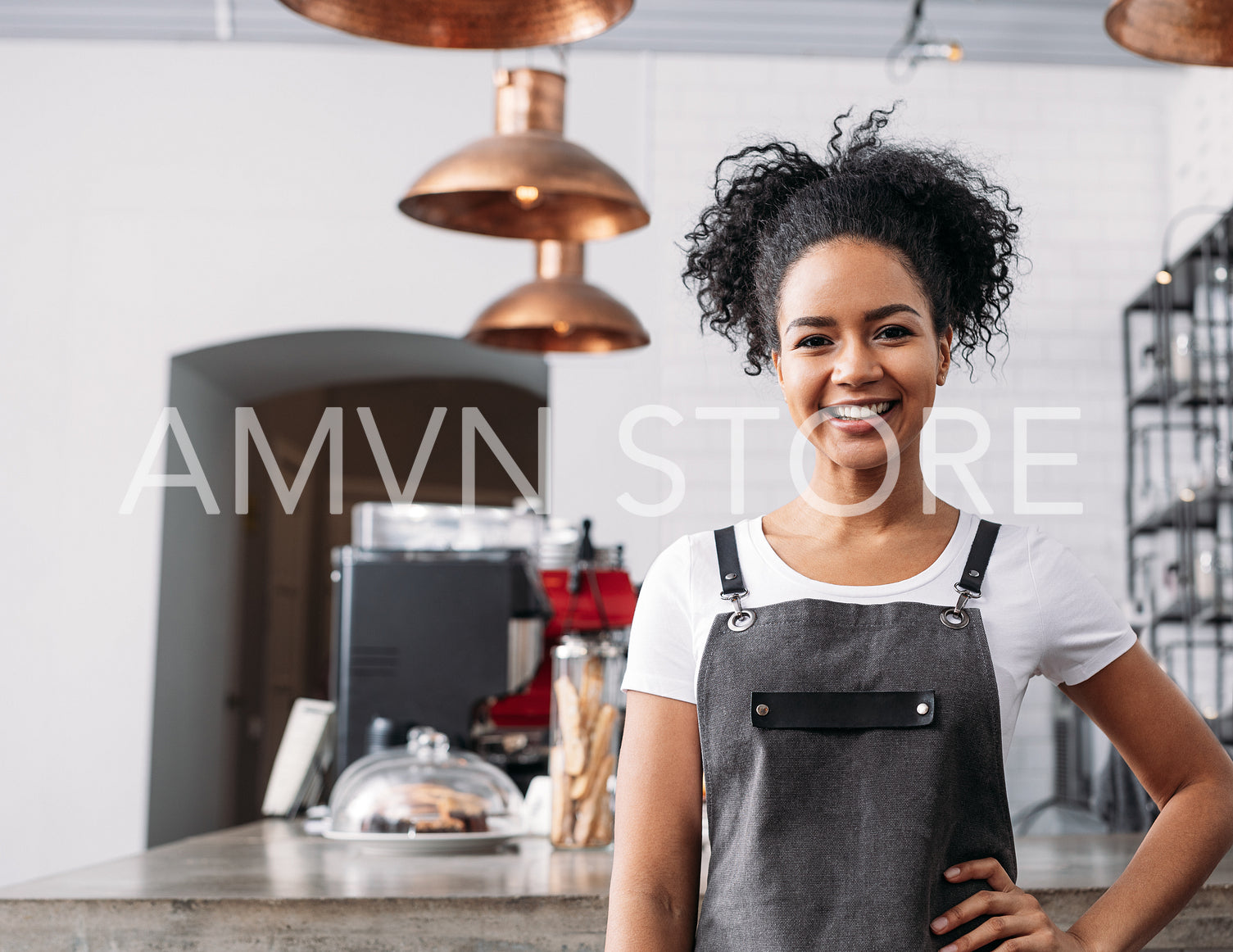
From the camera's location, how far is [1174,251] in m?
4.88

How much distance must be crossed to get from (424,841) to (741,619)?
39.3 inches

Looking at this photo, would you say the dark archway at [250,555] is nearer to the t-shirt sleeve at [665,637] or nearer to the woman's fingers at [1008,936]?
the t-shirt sleeve at [665,637]

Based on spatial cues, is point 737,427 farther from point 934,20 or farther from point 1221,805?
point 1221,805

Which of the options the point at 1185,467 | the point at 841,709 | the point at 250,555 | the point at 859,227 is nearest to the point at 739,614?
the point at 841,709

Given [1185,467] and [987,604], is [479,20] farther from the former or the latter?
[1185,467]

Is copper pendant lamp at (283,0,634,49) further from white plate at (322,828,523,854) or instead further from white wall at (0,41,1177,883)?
white wall at (0,41,1177,883)

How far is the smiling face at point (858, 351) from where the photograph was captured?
110 centimetres

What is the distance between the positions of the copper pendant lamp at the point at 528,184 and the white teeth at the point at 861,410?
4.21ft

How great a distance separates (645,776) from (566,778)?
3.05ft

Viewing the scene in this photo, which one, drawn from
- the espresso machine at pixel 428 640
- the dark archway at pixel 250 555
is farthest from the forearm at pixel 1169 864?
the dark archway at pixel 250 555

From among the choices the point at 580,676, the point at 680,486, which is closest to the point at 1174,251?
the point at 680,486

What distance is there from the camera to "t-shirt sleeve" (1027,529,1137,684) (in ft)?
3.59

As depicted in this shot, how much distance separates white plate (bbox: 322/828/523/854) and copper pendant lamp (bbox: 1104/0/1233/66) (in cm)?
142

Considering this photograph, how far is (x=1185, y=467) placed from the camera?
4.75m
